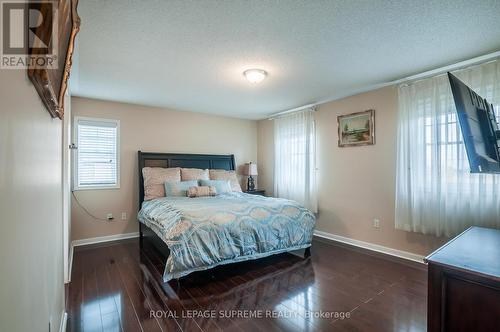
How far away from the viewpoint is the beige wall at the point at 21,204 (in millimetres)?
598

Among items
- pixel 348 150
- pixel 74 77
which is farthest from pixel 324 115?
pixel 74 77

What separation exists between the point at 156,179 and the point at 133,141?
0.87 meters

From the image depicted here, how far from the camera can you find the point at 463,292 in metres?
1.25

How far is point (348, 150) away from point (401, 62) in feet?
5.25

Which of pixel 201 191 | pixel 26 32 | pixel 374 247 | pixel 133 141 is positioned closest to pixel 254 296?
pixel 201 191

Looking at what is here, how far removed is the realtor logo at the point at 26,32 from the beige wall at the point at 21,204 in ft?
0.14

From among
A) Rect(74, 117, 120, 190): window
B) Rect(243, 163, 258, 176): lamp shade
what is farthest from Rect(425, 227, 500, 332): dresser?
Rect(74, 117, 120, 190): window

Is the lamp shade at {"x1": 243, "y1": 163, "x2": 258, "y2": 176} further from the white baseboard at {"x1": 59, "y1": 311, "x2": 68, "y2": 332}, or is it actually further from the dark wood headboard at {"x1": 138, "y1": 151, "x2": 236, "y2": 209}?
the white baseboard at {"x1": 59, "y1": 311, "x2": 68, "y2": 332}

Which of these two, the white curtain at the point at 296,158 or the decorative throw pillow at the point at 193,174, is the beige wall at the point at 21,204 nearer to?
the decorative throw pillow at the point at 193,174

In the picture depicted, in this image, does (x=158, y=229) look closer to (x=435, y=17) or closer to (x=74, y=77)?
(x=74, y=77)

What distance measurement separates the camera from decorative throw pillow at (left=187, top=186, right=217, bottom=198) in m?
4.05

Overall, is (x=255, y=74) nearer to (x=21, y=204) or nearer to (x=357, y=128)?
(x=357, y=128)

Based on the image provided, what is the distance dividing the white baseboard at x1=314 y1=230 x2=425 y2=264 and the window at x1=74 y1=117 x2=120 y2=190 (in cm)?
374

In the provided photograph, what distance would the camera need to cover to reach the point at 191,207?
122 inches
